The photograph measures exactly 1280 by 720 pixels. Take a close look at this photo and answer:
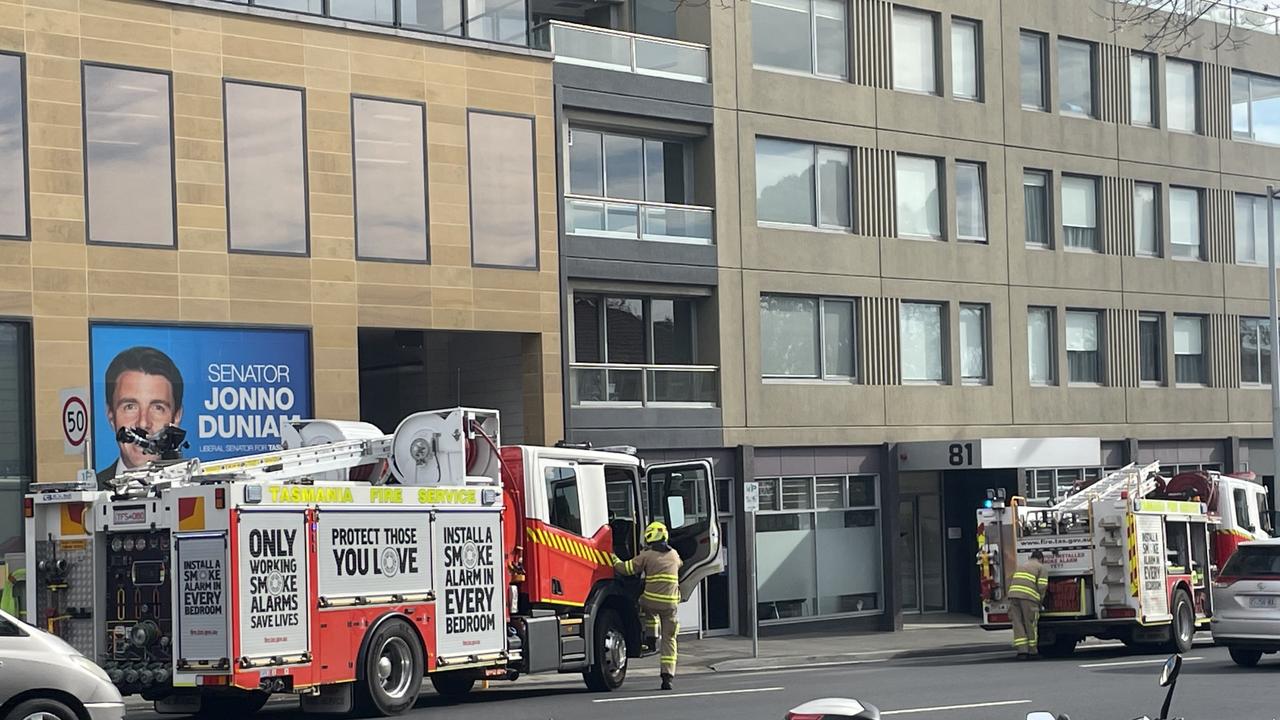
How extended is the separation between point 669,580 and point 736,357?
36.2 feet

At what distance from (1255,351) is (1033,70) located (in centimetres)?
999

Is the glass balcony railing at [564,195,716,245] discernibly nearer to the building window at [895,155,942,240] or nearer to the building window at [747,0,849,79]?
the building window at [747,0,849,79]

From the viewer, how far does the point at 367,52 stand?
85.5 feet

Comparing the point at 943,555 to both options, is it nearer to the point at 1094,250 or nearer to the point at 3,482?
the point at 1094,250

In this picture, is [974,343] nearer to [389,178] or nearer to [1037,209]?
[1037,209]

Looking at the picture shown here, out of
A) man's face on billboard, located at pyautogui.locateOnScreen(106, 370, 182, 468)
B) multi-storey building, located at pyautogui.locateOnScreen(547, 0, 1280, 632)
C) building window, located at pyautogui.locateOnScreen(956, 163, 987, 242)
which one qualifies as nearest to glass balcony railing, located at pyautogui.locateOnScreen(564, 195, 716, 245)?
A: multi-storey building, located at pyautogui.locateOnScreen(547, 0, 1280, 632)

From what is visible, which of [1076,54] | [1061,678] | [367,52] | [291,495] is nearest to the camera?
[291,495]

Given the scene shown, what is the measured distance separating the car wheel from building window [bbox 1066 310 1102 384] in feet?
92.2

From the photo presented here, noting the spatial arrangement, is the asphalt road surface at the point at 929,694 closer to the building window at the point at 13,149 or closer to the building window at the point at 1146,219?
the building window at the point at 13,149

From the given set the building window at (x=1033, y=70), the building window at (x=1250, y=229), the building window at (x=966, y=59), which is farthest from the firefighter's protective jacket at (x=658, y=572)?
the building window at (x=1250, y=229)

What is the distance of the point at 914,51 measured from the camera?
34969 mm

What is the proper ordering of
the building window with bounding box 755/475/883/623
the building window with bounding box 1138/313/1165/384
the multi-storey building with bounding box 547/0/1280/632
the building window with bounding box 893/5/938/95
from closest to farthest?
the multi-storey building with bounding box 547/0/1280/632 → the building window with bounding box 755/475/883/623 → the building window with bounding box 893/5/938/95 → the building window with bounding box 1138/313/1165/384

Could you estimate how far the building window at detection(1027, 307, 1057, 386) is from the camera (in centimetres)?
3694

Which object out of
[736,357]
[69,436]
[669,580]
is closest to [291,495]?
[69,436]
